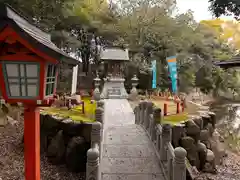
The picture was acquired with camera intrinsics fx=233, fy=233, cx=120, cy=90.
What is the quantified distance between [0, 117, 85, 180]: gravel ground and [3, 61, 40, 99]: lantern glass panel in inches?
238

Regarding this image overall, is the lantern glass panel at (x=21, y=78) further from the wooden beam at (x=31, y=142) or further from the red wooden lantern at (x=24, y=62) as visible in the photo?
the wooden beam at (x=31, y=142)

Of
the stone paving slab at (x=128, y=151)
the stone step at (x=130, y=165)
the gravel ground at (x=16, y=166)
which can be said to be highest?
the stone paving slab at (x=128, y=151)

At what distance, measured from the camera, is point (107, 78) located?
62.8 feet

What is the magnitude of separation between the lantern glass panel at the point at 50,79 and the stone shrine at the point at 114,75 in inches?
531

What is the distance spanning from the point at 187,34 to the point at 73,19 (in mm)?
11215

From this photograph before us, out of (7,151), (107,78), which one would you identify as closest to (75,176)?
(7,151)

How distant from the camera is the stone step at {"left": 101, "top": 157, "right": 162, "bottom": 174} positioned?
6.86m

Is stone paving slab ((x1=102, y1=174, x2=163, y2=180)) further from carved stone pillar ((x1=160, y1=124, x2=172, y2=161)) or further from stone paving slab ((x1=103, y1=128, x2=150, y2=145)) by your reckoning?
stone paving slab ((x1=103, y1=128, x2=150, y2=145))

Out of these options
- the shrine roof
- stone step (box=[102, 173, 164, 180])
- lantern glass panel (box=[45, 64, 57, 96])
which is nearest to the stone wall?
stone step (box=[102, 173, 164, 180])

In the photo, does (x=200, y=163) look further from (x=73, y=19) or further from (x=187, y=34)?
(x=73, y=19)

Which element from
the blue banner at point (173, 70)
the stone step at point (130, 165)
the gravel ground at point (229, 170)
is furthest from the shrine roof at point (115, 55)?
the stone step at point (130, 165)

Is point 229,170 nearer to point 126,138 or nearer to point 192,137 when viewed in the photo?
point 192,137

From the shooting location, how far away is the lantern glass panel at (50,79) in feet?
15.1

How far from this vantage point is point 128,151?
7.93 m
